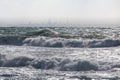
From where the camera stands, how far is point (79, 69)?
99.7ft

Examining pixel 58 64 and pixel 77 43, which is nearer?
pixel 58 64

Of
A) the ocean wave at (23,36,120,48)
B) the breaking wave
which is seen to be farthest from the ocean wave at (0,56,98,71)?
the ocean wave at (23,36,120,48)

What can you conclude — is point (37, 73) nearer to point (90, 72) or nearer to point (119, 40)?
point (90, 72)

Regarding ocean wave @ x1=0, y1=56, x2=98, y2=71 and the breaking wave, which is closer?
the breaking wave

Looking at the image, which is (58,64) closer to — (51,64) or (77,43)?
(51,64)

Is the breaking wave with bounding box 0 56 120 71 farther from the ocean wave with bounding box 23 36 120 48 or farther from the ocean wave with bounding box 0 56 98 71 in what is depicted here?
the ocean wave with bounding box 23 36 120 48

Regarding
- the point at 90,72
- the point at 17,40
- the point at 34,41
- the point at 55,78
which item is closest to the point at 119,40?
the point at 34,41

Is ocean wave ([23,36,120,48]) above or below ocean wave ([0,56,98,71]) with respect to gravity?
below

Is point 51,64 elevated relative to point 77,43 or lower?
elevated

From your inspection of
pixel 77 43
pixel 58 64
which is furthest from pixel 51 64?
pixel 77 43

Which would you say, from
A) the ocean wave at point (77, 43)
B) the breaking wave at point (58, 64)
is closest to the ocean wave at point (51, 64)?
the breaking wave at point (58, 64)

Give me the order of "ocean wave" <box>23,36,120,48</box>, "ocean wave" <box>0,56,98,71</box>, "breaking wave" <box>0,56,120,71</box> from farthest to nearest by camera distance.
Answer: "ocean wave" <box>23,36,120,48</box> < "ocean wave" <box>0,56,98,71</box> < "breaking wave" <box>0,56,120,71</box>

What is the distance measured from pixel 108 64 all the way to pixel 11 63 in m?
10.2

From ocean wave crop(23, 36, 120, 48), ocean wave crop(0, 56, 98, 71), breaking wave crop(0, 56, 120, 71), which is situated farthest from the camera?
ocean wave crop(23, 36, 120, 48)
